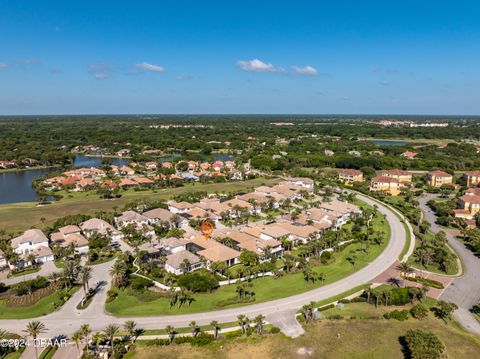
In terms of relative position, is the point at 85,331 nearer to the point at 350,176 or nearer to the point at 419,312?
the point at 419,312

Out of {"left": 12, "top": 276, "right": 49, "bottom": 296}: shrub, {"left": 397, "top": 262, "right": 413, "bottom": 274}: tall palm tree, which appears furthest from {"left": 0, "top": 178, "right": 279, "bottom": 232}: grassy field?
{"left": 397, "top": 262, "right": 413, "bottom": 274}: tall palm tree

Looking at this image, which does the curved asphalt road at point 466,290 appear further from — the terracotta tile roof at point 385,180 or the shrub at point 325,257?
the terracotta tile roof at point 385,180

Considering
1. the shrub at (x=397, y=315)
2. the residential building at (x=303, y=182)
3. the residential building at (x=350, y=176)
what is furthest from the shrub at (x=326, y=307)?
the residential building at (x=350, y=176)

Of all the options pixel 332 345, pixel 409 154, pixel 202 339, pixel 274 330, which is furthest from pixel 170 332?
pixel 409 154

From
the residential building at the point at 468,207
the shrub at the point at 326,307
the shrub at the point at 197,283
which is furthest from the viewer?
the residential building at the point at 468,207

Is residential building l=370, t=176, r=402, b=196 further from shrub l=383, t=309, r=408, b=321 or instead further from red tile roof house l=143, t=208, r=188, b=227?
shrub l=383, t=309, r=408, b=321
